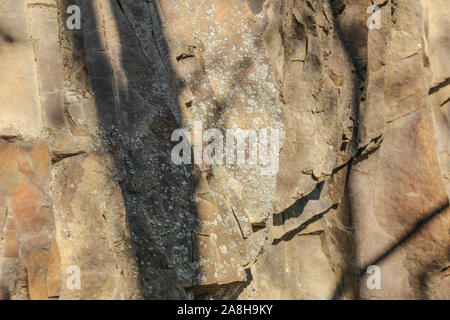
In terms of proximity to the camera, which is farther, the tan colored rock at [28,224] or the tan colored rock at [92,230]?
the tan colored rock at [92,230]

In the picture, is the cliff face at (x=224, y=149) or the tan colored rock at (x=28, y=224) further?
the cliff face at (x=224, y=149)

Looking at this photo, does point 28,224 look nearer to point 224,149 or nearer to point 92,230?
point 92,230

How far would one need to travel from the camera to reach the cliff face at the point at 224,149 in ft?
6.93

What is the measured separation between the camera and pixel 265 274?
330 centimetres

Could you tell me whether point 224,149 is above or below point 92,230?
above

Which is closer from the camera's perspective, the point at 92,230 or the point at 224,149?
the point at 92,230

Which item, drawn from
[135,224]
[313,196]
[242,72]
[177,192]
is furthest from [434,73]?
[135,224]

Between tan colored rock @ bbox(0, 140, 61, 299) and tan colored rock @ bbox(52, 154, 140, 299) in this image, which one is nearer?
tan colored rock @ bbox(0, 140, 61, 299)

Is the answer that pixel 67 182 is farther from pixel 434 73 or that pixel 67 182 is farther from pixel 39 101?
pixel 434 73

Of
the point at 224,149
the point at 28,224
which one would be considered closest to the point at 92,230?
the point at 28,224

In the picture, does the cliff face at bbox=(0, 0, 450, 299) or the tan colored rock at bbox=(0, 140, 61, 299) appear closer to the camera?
the tan colored rock at bbox=(0, 140, 61, 299)

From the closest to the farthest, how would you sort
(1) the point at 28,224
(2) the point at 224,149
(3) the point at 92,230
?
1. (1) the point at 28,224
2. (3) the point at 92,230
3. (2) the point at 224,149

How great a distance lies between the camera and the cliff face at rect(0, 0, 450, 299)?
83.2 inches

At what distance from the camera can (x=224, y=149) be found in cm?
263
